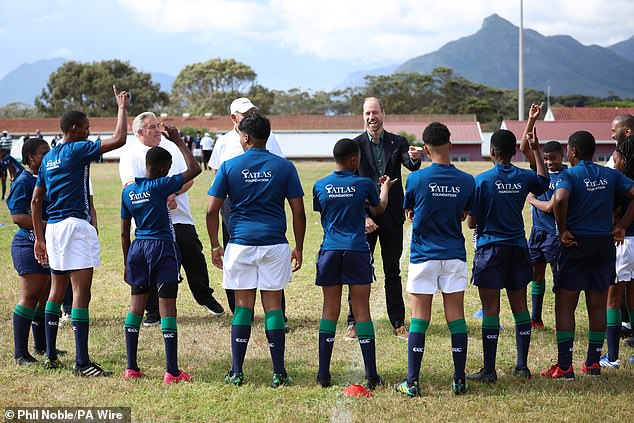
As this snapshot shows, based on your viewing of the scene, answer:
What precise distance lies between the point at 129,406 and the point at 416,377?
224 cm

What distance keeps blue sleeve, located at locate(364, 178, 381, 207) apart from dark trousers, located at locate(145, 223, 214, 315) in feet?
10.1

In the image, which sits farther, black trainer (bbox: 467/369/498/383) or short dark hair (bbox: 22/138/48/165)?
short dark hair (bbox: 22/138/48/165)

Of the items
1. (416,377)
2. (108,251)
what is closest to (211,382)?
(416,377)

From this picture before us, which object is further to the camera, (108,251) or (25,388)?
(108,251)

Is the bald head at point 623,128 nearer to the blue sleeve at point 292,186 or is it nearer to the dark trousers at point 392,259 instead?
the dark trousers at point 392,259

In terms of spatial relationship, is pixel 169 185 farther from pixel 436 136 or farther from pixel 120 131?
pixel 436 136

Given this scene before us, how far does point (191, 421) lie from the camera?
5.34m

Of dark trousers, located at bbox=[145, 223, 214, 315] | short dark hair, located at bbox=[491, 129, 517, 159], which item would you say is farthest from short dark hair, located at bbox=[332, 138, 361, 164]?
dark trousers, located at bbox=[145, 223, 214, 315]

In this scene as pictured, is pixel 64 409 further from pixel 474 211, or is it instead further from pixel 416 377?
pixel 474 211

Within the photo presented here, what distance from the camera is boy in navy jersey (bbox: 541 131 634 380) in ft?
20.6

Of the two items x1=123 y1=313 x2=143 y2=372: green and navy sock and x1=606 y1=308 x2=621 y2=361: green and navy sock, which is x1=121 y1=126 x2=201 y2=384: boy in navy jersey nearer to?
x1=123 y1=313 x2=143 y2=372: green and navy sock

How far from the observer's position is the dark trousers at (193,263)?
334 inches

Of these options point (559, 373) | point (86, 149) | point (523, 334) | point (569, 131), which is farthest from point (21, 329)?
point (569, 131)

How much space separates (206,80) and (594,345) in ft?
329
